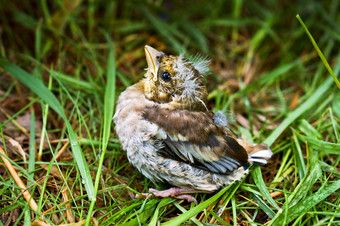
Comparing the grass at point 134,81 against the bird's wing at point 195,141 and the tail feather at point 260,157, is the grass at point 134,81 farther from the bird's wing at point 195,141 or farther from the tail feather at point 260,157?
the bird's wing at point 195,141

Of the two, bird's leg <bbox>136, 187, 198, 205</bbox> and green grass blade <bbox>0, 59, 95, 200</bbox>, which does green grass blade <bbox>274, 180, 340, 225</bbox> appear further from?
green grass blade <bbox>0, 59, 95, 200</bbox>

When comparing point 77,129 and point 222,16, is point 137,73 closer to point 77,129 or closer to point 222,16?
point 77,129

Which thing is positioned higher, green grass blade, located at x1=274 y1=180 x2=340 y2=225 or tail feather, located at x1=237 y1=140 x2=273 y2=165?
tail feather, located at x1=237 y1=140 x2=273 y2=165

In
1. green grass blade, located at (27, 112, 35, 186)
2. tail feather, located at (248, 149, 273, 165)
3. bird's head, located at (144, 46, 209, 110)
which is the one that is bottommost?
green grass blade, located at (27, 112, 35, 186)

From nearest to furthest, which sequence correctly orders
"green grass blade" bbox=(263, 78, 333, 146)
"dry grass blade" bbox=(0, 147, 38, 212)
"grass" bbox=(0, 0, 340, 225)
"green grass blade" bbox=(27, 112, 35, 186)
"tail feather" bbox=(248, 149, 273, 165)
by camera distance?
"dry grass blade" bbox=(0, 147, 38, 212)
"grass" bbox=(0, 0, 340, 225)
"green grass blade" bbox=(27, 112, 35, 186)
"tail feather" bbox=(248, 149, 273, 165)
"green grass blade" bbox=(263, 78, 333, 146)

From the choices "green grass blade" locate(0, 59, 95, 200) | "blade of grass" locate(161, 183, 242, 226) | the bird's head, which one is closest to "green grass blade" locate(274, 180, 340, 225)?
"blade of grass" locate(161, 183, 242, 226)

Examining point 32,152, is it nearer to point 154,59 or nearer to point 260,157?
point 154,59

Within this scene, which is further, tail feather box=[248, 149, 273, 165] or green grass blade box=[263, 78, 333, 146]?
green grass blade box=[263, 78, 333, 146]
